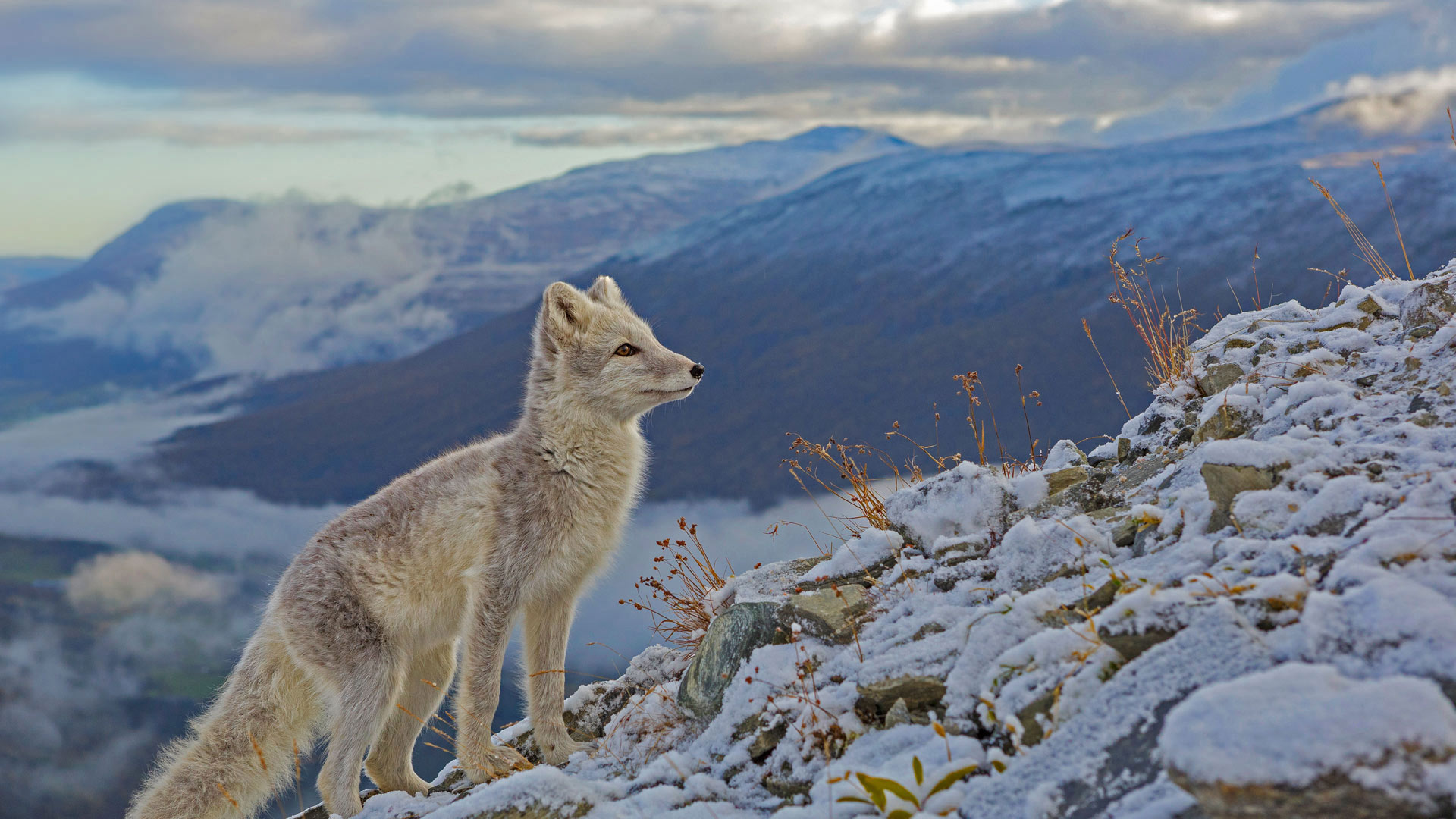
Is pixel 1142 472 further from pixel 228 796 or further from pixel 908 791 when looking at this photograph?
pixel 228 796

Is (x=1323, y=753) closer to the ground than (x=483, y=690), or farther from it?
farther from it

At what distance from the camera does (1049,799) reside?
335 cm

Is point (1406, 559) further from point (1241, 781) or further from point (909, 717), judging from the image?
point (909, 717)

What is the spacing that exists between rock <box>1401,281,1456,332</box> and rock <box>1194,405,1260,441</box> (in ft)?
4.17

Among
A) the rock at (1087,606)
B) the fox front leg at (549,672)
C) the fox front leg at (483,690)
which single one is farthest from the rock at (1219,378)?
the fox front leg at (483,690)

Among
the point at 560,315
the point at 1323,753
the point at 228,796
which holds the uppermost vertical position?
the point at 560,315

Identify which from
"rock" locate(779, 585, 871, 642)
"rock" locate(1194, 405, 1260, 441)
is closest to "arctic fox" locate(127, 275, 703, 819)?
"rock" locate(779, 585, 871, 642)

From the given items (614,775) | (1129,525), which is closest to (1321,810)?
(1129,525)

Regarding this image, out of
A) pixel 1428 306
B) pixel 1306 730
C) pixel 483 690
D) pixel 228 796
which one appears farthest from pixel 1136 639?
pixel 228 796

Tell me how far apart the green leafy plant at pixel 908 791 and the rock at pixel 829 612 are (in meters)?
1.43

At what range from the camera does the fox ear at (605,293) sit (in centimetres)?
761

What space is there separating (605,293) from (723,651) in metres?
3.44

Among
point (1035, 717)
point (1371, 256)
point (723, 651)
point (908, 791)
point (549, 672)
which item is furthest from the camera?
point (1371, 256)

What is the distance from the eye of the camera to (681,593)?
714 cm
